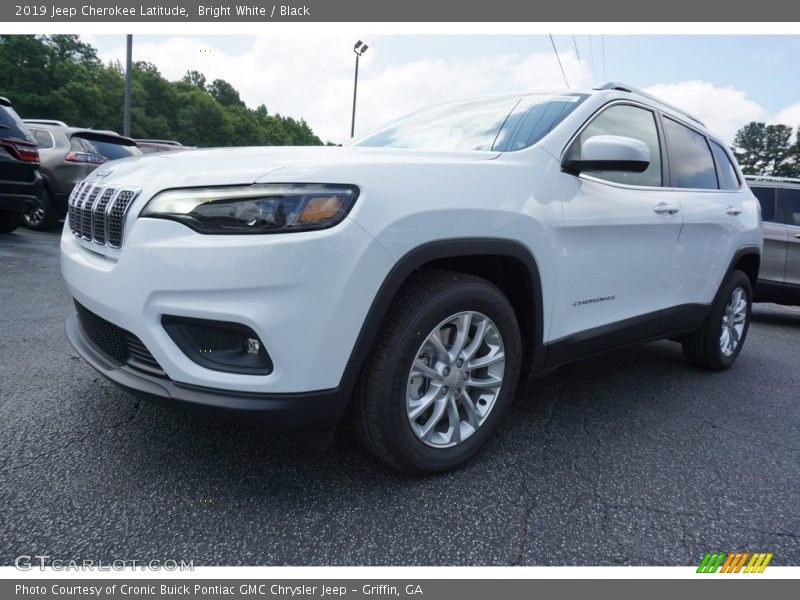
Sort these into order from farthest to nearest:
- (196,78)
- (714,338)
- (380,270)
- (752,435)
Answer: (196,78), (714,338), (752,435), (380,270)

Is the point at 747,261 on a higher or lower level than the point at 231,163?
lower

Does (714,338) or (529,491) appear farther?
(714,338)

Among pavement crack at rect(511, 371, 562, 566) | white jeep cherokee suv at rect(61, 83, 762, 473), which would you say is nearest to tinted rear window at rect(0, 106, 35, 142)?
white jeep cherokee suv at rect(61, 83, 762, 473)

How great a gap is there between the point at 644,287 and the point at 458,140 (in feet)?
4.08

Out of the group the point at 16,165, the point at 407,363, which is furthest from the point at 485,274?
the point at 16,165

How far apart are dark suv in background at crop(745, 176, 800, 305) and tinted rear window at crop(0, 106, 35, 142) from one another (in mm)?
8064

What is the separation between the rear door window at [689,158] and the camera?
3162 millimetres

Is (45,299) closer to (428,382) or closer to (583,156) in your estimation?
(428,382)

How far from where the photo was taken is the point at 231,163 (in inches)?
68.1

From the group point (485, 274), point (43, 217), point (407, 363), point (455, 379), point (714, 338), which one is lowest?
point (43, 217)

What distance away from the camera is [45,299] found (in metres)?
4.22

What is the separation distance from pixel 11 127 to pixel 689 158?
664cm

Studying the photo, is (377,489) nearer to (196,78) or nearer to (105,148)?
(105,148)

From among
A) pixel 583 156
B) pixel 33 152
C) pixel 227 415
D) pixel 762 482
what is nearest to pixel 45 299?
pixel 33 152
